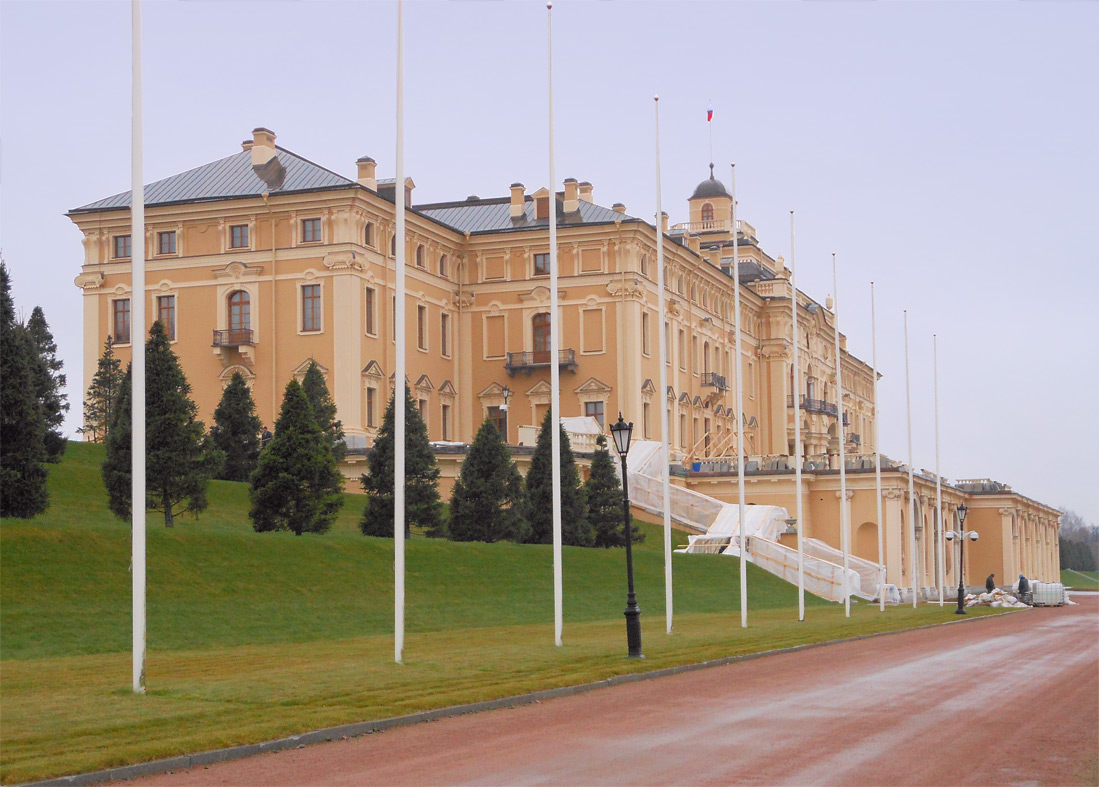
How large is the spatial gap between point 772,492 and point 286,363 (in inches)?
958

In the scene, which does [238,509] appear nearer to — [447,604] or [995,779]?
[447,604]

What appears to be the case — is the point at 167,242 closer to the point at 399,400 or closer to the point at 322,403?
the point at 322,403

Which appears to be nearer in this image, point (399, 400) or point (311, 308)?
point (399, 400)

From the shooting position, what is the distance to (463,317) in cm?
8081

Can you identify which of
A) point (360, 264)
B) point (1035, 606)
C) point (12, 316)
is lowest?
point (1035, 606)

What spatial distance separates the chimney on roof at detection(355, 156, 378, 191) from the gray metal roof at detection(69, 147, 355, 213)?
2.23 metres

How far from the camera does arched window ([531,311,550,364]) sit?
261 ft

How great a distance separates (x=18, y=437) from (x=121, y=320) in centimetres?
3929

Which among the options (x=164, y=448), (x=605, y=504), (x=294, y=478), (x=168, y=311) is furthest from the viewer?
(x=168, y=311)

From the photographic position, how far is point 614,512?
2165 inches

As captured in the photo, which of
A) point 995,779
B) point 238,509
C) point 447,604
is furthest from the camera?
point 238,509

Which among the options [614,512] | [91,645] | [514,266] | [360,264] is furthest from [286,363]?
[91,645]

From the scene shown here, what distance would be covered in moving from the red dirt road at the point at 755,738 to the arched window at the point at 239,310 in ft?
163

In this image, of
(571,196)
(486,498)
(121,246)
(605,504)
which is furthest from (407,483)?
(571,196)
